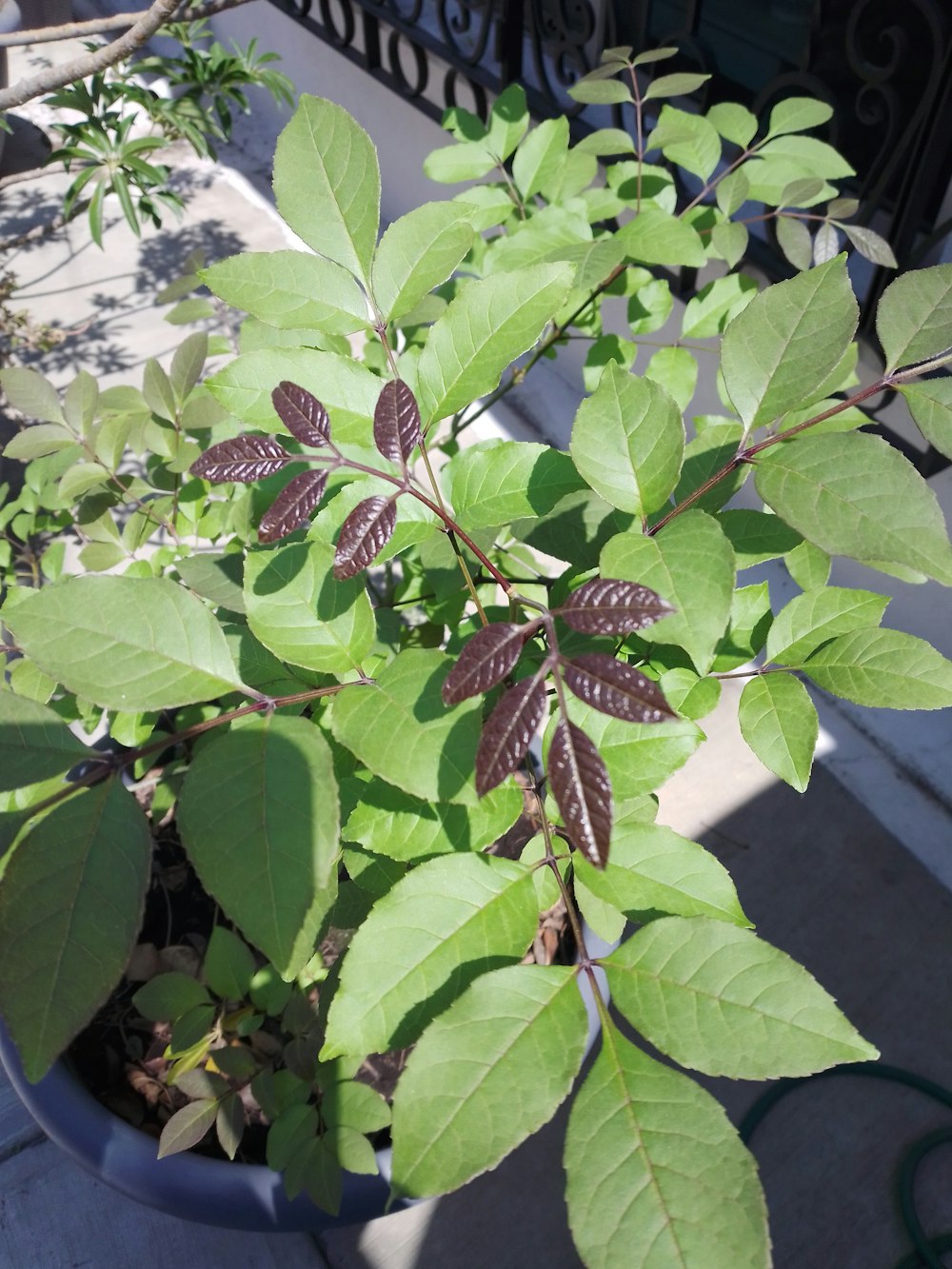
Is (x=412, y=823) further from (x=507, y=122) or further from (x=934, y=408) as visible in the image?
(x=507, y=122)

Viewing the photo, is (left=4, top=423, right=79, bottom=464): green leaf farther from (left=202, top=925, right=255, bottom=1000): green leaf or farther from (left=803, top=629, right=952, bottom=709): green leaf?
(left=803, top=629, right=952, bottom=709): green leaf

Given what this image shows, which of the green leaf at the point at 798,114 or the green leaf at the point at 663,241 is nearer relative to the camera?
the green leaf at the point at 663,241

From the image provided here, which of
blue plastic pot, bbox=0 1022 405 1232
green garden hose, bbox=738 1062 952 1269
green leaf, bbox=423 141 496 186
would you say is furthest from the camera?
green garden hose, bbox=738 1062 952 1269

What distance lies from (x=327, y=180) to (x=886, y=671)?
0.55m

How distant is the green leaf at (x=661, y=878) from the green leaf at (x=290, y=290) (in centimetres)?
42

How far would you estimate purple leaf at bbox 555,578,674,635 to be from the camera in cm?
48

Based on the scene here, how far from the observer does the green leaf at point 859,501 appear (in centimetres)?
51

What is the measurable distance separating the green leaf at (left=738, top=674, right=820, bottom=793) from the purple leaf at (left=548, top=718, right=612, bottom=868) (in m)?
0.26

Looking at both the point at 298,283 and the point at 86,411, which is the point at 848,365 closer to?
the point at 298,283

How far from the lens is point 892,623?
1.96m

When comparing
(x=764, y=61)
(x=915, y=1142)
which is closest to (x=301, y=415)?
(x=915, y=1142)

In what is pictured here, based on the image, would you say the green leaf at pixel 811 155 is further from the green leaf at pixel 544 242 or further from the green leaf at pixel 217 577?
the green leaf at pixel 217 577

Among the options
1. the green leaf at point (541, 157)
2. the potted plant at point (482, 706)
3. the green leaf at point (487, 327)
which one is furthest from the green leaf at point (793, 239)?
the green leaf at point (487, 327)

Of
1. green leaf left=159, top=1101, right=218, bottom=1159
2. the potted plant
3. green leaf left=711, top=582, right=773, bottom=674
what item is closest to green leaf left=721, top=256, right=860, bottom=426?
the potted plant
